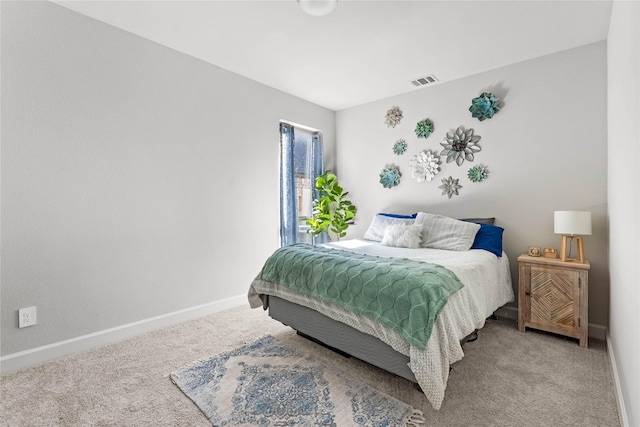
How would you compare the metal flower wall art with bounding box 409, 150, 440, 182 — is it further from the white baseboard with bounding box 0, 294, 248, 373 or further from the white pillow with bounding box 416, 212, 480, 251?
the white baseboard with bounding box 0, 294, 248, 373

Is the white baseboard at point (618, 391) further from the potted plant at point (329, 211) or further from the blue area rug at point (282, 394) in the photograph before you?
the potted plant at point (329, 211)

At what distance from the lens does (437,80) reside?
3486mm

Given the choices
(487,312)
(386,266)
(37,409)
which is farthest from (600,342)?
(37,409)

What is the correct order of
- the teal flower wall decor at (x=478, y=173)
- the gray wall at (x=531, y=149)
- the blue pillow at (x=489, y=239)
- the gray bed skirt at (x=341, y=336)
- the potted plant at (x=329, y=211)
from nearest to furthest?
the gray bed skirt at (x=341, y=336) < the gray wall at (x=531, y=149) < the blue pillow at (x=489, y=239) < the teal flower wall decor at (x=478, y=173) < the potted plant at (x=329, y=211)

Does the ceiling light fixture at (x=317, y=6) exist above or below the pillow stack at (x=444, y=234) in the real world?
above

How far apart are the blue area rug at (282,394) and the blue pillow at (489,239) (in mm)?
1809

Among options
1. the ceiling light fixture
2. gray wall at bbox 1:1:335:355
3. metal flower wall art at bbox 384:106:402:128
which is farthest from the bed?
the ceiling light fixture

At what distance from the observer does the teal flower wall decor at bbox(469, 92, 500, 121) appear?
124 inches

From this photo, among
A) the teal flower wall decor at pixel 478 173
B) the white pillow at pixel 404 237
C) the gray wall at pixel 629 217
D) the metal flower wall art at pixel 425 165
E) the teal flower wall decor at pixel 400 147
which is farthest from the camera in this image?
the teal flower wall decor at pixel 400 147

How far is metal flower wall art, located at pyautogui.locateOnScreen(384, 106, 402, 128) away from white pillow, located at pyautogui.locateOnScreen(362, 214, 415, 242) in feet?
4.27

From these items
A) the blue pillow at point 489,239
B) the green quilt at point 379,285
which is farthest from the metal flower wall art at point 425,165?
the green quilt at point 379,285

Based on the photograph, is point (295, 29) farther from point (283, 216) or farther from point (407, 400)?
point (407, 400)

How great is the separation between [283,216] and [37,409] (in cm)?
274

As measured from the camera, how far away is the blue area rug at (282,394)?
1.56 m
